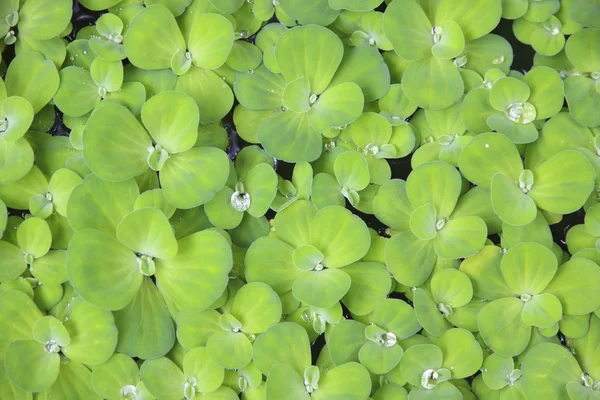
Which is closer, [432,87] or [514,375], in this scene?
[514,375]

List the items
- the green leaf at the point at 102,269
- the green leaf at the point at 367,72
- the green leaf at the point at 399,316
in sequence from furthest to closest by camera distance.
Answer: the green leaf at the point at 367,72 < the green leaf at the point at 399,316 < the green leaf at the point at 102,269

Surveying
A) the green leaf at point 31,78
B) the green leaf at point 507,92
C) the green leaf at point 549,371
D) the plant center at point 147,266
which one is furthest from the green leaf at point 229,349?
the green leaf at point 507,92

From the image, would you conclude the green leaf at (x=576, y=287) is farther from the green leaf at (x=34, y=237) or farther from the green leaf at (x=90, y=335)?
the green leaf at (x=34, y=237)

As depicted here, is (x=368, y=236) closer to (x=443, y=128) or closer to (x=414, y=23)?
(x=443, y=128)

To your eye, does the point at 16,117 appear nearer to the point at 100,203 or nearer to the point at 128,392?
the point at 100,203

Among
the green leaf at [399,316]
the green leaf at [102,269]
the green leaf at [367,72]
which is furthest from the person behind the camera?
the green leaf at [367,72]

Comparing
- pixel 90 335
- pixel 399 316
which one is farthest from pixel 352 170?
pixel 90 335

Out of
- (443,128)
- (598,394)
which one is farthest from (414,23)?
(598,394)
